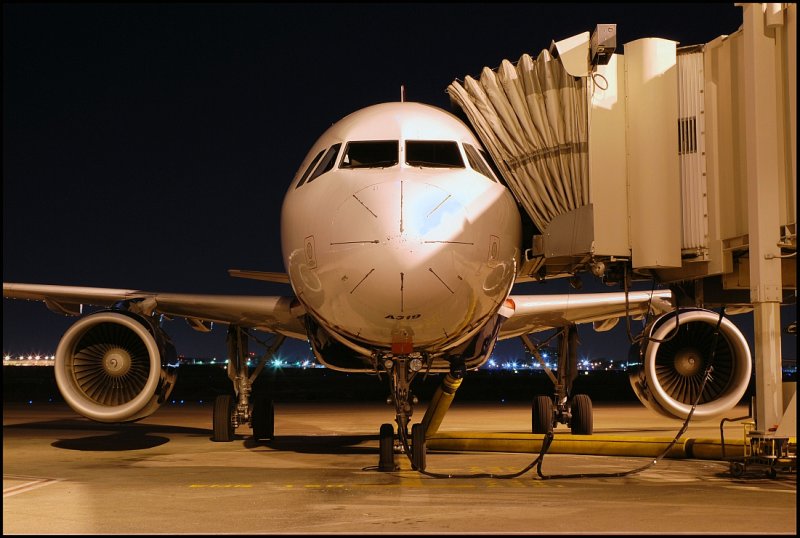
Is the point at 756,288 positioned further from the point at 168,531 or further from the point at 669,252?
the point at 168,531

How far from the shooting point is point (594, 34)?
29.1ft

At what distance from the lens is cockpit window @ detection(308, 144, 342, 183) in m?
9.61

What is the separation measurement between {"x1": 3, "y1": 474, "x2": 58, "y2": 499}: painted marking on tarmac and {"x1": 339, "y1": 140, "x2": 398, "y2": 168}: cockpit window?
412 centimetres

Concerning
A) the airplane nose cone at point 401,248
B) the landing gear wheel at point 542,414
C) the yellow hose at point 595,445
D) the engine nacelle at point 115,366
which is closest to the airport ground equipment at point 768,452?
the yellow hose at point 595,445

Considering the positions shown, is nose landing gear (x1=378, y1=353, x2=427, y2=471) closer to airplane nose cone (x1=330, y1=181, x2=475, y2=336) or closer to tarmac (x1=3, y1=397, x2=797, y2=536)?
tarmac (x1=3, y1=397, x2=797, y2=536)

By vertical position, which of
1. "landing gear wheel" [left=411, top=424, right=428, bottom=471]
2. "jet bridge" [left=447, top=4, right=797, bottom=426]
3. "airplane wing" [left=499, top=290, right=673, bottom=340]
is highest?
"jet bridge" [left=447, top=4, right=797, bottom=426]

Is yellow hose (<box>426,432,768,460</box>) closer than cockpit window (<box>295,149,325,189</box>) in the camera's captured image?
No

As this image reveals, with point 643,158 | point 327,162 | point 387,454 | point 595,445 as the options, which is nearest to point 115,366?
point 387,454

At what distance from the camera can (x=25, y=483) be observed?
9.05m

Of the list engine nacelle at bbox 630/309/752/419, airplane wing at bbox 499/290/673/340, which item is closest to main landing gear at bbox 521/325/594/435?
airplane wing at bbox 499/290/673/340

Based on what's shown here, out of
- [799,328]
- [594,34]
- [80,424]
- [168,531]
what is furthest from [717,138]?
[80,424]

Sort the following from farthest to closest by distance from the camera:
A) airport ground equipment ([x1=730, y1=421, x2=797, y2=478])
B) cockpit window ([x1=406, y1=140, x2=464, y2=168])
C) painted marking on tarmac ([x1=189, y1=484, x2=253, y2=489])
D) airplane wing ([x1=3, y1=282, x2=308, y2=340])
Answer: airplane wing ([x1=3, y1=282, x2=308, y2=340])
cockpit window ([x1=406, y1=140, x2=464, y2=168])
painted marking on tarmac ([x1=189, y1=484, x2=253, y2=489])
airport ground equipment ([x1=730, y1=421, x2=797, y2=478])

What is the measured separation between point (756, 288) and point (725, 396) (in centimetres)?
295

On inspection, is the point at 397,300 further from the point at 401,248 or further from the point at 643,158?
the point at 643,158
